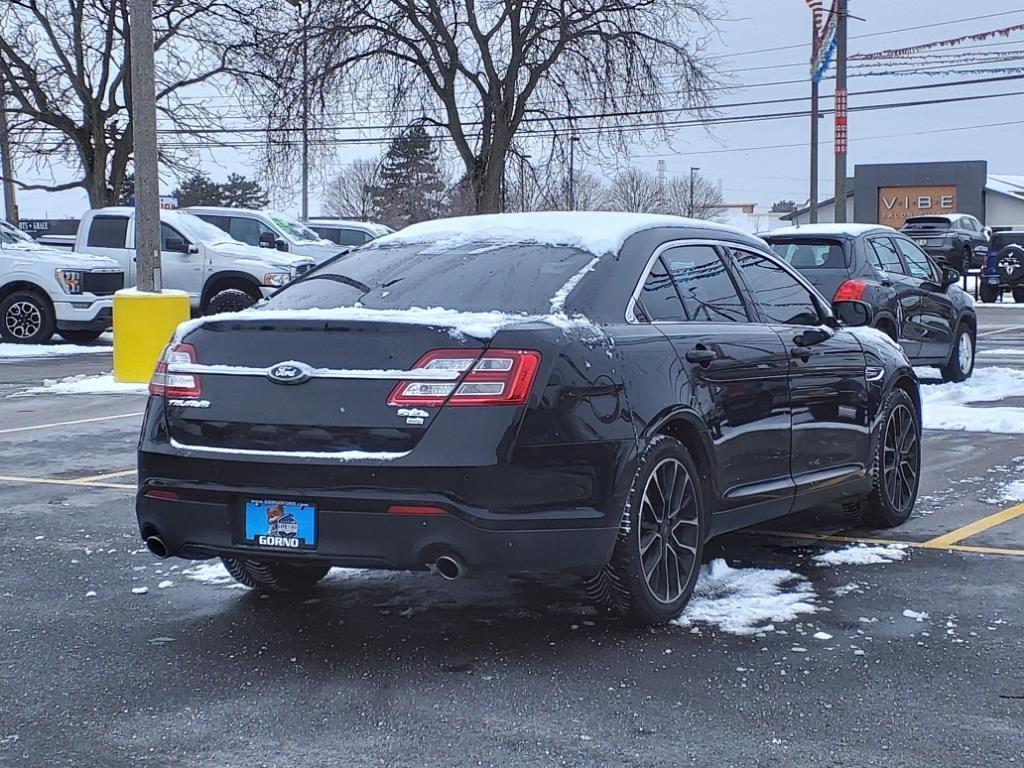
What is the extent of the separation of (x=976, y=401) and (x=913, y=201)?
210ft

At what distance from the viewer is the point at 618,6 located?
2973 centimetres

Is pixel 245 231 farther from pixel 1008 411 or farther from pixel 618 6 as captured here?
pixel 1008 411

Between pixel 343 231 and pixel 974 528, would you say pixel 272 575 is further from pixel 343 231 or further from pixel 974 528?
pixel 343 231

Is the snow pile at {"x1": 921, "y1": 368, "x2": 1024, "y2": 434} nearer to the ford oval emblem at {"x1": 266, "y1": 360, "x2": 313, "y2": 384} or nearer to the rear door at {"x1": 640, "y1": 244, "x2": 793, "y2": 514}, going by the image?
the rear door at {"x1": 640, "y1": 244, "x2": 793, "y2": 514}

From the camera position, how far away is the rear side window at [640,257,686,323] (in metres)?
5.40

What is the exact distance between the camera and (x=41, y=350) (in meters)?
19.1

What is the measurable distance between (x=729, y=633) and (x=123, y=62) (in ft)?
95.4

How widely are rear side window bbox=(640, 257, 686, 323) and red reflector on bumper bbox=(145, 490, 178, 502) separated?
186cm

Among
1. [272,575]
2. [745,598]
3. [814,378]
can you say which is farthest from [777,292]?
[272,575]

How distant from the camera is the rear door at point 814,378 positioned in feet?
20.4

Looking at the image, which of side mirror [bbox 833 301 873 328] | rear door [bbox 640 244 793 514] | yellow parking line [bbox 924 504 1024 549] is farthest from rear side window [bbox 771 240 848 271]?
rear door [bbox 640 244 793 514]

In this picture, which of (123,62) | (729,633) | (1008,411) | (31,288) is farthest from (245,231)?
(729,633)

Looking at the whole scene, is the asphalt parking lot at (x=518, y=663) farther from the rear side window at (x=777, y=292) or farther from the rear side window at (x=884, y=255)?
the rear side window at (x=884, y=255)

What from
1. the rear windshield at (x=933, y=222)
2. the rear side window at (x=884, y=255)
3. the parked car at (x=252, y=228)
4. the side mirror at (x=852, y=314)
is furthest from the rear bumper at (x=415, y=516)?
the rear windshield at (x=933, y=222)
